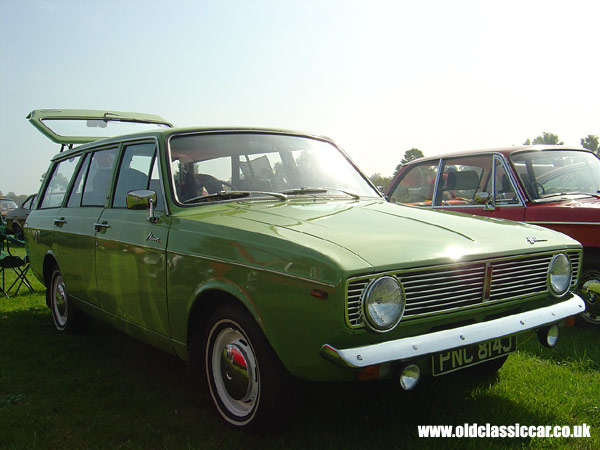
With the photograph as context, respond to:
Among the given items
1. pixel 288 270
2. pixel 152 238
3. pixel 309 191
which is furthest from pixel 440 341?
pixel 152 238

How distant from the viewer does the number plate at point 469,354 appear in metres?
2.51

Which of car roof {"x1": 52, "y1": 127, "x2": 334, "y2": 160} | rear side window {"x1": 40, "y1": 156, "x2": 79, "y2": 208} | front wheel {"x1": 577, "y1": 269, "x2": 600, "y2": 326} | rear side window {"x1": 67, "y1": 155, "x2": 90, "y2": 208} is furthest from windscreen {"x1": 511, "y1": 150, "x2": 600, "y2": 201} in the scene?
rear side window {"x1": 40, "y1": 156, "x2": 79, "y2": 208}

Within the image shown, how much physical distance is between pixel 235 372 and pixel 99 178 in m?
2.52

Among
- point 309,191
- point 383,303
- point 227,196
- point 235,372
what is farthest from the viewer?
point 309,191

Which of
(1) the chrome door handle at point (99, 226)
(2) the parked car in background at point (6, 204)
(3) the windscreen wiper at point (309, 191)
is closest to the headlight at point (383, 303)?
(3) the windscreen wiper at point (309, 191)

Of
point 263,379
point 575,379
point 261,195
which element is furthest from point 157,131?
point 575,379

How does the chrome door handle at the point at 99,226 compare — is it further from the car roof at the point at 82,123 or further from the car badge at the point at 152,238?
the car roof at the point at 82,123

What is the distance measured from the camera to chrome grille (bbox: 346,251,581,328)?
7.63ft

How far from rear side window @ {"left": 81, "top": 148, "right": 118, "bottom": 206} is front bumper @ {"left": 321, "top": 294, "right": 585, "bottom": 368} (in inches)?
111

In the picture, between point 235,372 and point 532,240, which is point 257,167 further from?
point 532,240

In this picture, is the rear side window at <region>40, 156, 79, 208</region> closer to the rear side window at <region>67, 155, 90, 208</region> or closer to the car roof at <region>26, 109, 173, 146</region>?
the rear side window at <region>67, 155, 90, 208</region>

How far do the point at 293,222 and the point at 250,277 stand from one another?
438 mm

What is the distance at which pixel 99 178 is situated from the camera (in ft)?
15.1

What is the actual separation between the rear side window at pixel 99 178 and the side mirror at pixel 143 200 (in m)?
0.99
